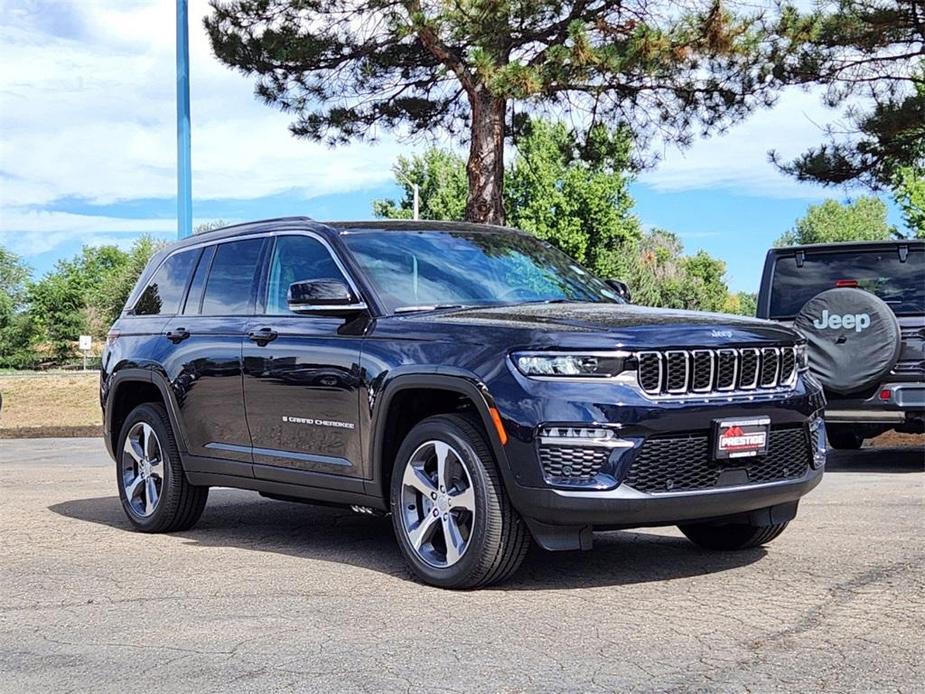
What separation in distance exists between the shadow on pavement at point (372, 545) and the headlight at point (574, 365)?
42.3 inches

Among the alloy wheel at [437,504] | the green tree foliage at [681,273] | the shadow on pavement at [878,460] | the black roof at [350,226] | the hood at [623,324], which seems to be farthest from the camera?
the green tree foliage at [681,273]

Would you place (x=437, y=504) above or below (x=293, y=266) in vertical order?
below

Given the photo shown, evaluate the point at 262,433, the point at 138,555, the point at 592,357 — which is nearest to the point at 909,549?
the point at 592,357

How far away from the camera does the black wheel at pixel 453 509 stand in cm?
577

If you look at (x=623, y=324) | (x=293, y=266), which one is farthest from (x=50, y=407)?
(x=623, y=324)

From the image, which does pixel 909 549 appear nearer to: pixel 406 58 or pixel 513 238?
pixel 513 238

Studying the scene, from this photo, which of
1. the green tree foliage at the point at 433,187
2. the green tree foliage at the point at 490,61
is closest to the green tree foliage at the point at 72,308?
the green tree foliage at the point at 433,187

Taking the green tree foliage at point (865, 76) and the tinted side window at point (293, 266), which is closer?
the tinted side window at point (293, 266)

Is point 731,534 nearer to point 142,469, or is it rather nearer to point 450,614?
point 450,614

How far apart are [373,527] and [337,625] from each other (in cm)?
288

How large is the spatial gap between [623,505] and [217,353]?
3003 mm

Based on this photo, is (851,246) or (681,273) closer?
(851,246)

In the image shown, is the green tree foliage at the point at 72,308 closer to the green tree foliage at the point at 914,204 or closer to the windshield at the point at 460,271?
the green tree foliage at the point at 914,204

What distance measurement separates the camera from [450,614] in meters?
5.45
